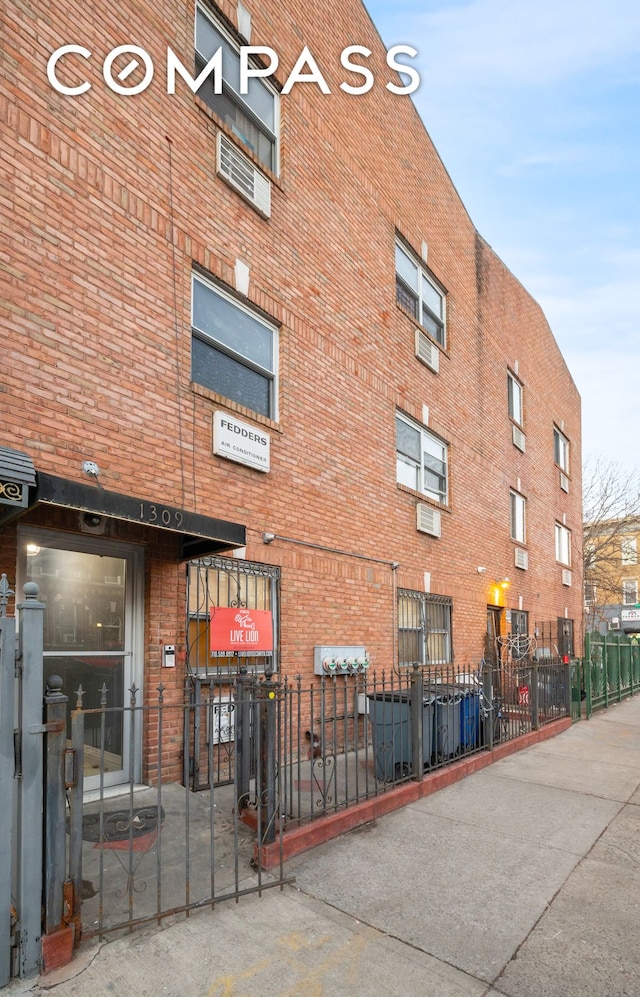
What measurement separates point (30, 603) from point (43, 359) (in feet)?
9.26

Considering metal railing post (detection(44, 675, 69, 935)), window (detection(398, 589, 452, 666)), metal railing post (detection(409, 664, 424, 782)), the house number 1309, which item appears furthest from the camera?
window (detection(398, 589, 452, 666))

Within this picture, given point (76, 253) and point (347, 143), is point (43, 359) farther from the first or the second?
point (347, 143)

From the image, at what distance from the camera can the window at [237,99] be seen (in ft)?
26.2

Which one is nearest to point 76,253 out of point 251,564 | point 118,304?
point 118,304

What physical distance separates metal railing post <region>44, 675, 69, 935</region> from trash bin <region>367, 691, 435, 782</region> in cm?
398

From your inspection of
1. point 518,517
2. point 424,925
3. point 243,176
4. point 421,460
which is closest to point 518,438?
point 518,517

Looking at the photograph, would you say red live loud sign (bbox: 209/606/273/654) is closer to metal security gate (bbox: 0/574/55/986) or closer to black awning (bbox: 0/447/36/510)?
black awning (bbox: 0/447/36/510)

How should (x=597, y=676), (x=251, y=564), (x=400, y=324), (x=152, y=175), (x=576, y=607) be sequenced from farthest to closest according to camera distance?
(x=576, y=607) → (x=597, y=676) → (x=400, y=324) → (x=251, y=564) → (x=152, y=175)

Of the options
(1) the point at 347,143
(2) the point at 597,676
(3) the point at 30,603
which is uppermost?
(1) the point at 347,143

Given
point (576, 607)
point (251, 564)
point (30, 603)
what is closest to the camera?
point (30, 603)

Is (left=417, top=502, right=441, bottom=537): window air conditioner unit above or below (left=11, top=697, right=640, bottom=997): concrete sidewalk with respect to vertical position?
above

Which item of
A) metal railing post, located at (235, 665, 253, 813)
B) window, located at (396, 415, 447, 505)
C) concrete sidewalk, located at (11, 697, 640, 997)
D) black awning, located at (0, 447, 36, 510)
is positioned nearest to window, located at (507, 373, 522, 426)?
window, located at (396, 415, 447, 505)

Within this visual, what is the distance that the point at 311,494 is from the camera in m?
8.80

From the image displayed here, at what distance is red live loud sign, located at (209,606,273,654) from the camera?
704 centimetres
